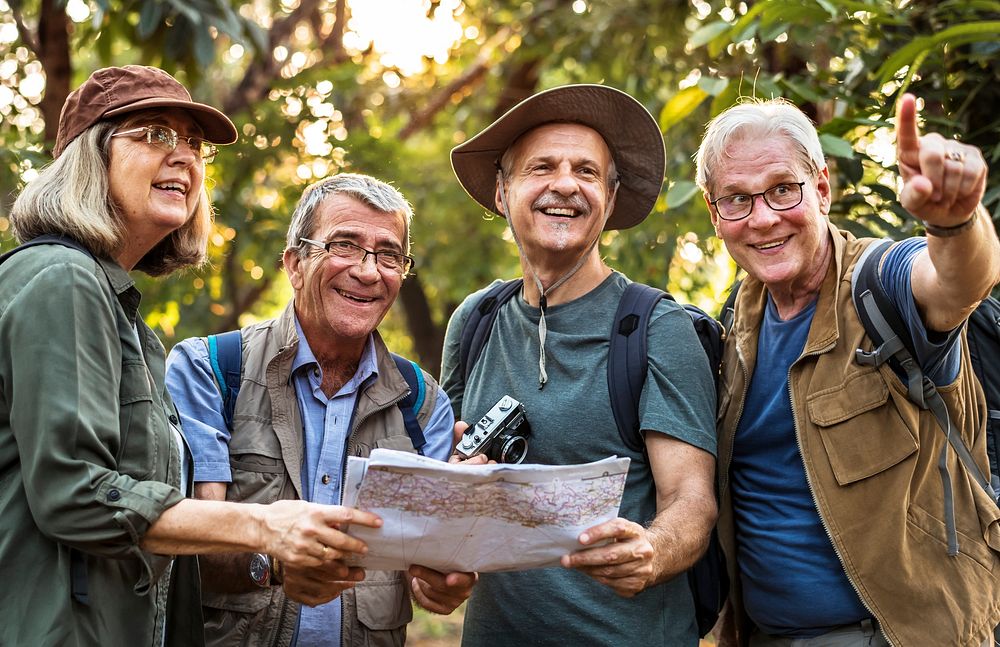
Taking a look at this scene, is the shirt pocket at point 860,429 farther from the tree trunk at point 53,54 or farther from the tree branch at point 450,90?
the tree branch at point 450,90

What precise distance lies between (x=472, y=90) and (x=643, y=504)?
7.33 m

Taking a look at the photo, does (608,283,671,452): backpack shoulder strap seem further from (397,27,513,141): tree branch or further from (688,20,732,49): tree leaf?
(397,27,513,141): tree branch

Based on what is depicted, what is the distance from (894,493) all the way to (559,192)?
52.8 inches

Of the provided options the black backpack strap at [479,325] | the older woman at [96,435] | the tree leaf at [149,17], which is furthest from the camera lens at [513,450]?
the tree leaf at [149,17]

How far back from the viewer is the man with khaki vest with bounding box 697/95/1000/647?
262 cm

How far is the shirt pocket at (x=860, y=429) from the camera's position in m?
2.69

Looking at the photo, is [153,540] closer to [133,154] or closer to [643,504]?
[133,154]

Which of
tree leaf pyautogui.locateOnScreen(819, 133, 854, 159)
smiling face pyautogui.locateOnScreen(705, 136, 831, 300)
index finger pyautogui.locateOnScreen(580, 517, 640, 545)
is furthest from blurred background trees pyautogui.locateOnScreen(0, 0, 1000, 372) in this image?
index finger pyautogui.locateOnScreen(580, 517, 640, 545)

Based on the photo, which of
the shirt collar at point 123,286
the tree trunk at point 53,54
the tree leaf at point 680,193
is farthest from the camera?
the tree trunk at point 53,54

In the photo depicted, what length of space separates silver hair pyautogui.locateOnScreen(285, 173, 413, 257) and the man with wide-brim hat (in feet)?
1.32

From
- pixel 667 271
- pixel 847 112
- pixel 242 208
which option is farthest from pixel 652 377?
pixel 242 208

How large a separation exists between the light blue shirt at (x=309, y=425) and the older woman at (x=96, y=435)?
178 mm

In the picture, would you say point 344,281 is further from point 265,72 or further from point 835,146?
point 265,72

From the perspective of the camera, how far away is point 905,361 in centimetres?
266
